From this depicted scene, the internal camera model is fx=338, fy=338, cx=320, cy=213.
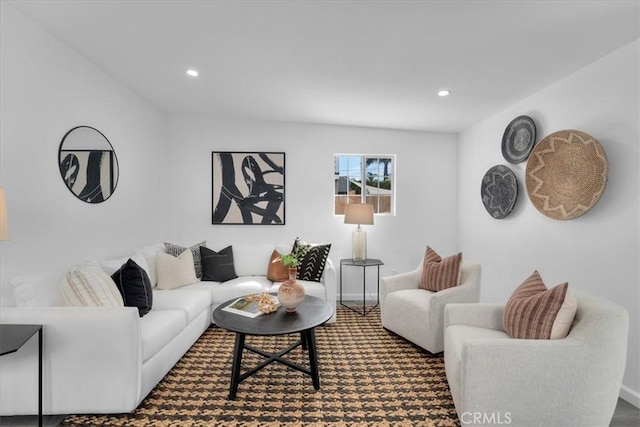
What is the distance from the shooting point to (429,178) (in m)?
4.77

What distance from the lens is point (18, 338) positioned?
5.64 ft

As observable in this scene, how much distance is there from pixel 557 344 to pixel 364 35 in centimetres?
218

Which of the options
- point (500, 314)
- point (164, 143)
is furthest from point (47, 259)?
point (500, 314)

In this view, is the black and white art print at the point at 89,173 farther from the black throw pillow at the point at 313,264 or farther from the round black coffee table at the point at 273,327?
the black throw pillow at the point at 313,264

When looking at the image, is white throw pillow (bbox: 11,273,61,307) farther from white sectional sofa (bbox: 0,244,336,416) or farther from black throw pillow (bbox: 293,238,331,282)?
black throw pillow (bbox: 293,238,331,282)

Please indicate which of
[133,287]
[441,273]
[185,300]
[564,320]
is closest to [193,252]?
[185,300]

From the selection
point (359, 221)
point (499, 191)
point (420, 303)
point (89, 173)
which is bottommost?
point (420, 303)

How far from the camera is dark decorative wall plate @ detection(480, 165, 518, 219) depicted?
135 inches

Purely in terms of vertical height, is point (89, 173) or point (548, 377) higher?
point (89, 173)

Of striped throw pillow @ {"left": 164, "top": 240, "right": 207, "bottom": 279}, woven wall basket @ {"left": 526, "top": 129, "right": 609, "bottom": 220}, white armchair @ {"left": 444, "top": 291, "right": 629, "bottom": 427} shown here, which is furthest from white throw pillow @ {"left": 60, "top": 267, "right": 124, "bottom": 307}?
woven wall basket @ {"left": 526, "top": 129, "right": 609, "bottom": 220}

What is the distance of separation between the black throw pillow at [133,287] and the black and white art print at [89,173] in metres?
0.84

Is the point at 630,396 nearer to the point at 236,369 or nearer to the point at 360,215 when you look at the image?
the point at 236,369

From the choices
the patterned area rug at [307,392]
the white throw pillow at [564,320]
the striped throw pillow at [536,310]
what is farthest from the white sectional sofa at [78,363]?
the white throw pillow at [564,320]

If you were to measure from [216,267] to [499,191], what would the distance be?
10.6 ft
